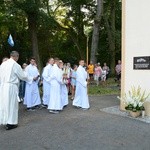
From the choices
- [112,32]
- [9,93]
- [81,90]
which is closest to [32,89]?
[81,90]

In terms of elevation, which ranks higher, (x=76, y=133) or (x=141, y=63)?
(x=141, y=63)

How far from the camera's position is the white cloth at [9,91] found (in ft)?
35.8

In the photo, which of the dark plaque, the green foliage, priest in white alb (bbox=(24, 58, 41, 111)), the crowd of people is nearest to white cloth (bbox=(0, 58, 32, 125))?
the crowd of people

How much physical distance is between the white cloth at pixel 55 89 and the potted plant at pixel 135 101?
2527 mm

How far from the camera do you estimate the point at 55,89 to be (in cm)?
1379

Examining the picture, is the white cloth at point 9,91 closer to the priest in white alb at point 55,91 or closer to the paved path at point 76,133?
the paved path at point 76,133

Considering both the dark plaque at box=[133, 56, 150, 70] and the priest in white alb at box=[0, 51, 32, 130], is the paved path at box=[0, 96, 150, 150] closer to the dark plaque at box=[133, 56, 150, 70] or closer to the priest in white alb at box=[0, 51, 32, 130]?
the priest in white alb at box=[0, 51, 32, 130]

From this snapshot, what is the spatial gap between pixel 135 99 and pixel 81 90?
2761 mm

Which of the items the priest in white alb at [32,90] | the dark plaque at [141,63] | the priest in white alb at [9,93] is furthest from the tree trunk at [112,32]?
the priest in white alb at [9,93]

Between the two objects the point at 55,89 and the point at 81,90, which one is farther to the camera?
the point at 81,90

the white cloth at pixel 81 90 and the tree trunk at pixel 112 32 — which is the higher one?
the tree trunk at pixel 112 32

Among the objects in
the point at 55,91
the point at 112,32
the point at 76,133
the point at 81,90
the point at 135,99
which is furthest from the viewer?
the point at 112,32

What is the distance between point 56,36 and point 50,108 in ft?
104

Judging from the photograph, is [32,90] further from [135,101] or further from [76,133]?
[76,133]
